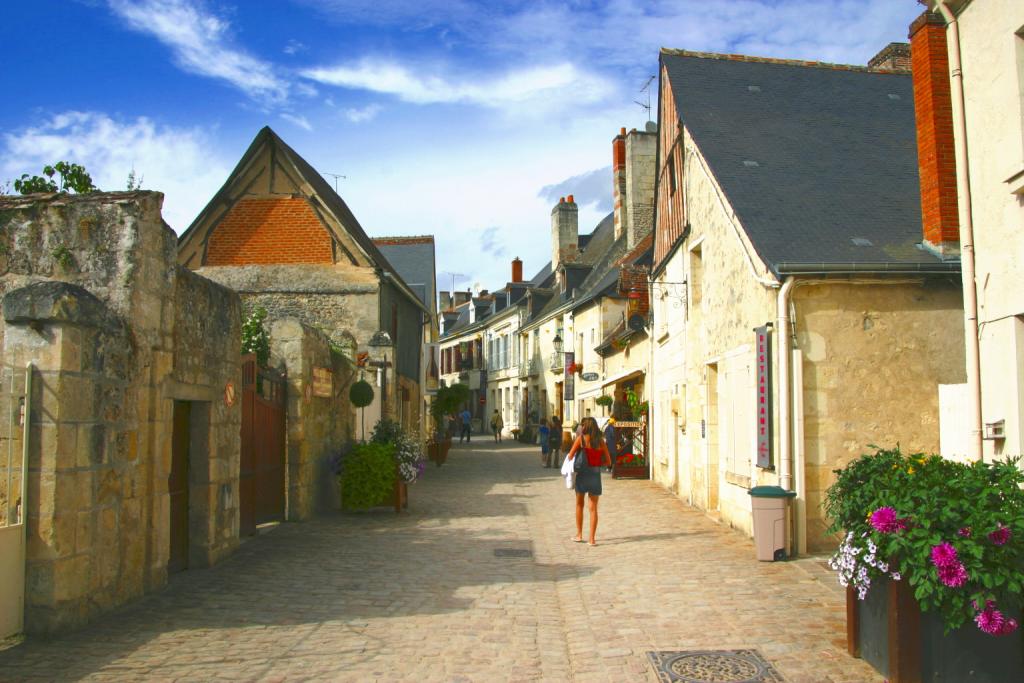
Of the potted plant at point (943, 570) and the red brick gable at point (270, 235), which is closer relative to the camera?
the potted plant at point (943, 570)

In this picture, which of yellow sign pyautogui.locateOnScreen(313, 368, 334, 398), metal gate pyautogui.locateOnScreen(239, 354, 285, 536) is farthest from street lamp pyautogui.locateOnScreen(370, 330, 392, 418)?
metal gate pyautogui.locateOnScreen(239, 354, 285, 536)

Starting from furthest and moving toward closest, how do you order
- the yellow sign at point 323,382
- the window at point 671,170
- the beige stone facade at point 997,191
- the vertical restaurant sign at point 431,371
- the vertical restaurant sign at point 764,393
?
1. the vertical restaurant sign at point 431,371
2. the window at point 671,170
3. the yellow sign at point 323,382
4. the vertical restaurant sign at point 764,393
5. the beige stone facade at point 997,191

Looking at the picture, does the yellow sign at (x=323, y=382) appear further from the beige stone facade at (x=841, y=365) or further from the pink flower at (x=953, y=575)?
the pink flower at (x=953, y=575)

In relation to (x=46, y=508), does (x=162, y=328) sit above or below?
above

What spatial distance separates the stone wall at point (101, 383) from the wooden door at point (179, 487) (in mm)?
95

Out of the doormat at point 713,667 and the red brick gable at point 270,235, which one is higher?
the red brick gable at point 270,235

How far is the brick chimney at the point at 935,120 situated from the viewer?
8.45m

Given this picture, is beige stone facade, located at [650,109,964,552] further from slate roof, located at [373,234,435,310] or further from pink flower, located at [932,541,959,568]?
slate roof, located at [373,234,435,310]

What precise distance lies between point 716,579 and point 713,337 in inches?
188

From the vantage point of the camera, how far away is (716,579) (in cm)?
755

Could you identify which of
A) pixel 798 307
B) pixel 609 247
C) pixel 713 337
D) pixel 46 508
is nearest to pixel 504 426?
pixel 609 247

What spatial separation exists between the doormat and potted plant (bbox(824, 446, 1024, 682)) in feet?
2.04

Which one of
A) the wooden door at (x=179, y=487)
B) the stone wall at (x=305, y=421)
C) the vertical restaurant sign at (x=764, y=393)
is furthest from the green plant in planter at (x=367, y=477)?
the vertical restaurant sign at (x=764, y=393)

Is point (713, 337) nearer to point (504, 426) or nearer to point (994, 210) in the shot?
point (994, 210)
